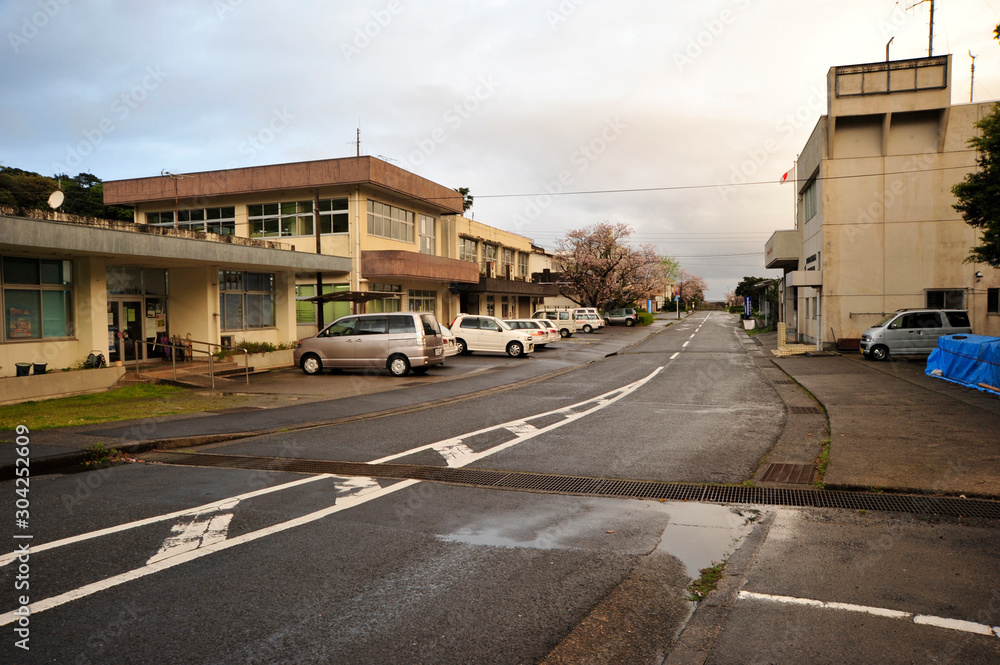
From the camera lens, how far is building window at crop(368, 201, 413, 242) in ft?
94.5

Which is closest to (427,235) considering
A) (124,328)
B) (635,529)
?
(124,328)

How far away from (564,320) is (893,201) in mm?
26299

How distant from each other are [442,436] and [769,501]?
5.13m

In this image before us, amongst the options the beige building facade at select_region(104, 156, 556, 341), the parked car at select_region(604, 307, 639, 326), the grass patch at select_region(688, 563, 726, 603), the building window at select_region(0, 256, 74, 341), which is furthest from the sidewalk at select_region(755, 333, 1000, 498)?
the parked car at select_region(604, 307, 639, 326)

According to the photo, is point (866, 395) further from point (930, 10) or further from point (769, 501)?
point (930, 10)

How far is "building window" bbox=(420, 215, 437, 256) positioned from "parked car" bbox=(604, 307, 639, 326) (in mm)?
30164

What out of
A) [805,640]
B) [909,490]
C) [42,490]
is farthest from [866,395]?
[42,490]

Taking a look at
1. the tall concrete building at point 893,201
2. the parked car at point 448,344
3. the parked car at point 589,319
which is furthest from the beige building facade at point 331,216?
the parked car at point 589,319

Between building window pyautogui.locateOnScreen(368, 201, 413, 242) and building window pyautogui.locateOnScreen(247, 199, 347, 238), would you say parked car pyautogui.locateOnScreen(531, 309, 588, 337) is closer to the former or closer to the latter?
building window pyautogui.locateOnScreen(368, 201, 413, 242)

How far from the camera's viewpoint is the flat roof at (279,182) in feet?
88.0

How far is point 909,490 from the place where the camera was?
6.63m

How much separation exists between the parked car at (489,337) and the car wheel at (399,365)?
8387 millimetres

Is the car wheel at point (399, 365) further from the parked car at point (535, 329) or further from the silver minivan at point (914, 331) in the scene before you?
the silver minivan at point (914, 331)

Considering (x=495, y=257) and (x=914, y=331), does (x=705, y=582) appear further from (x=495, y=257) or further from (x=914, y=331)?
(x=495, y=257)
